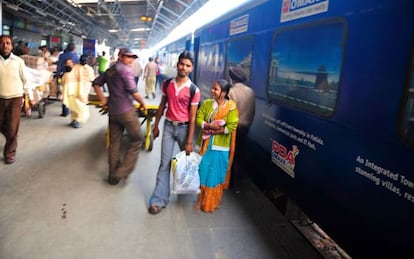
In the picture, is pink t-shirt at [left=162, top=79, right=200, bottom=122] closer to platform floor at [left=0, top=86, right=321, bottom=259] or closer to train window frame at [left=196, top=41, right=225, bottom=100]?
platform floor at [left=0, top=86, right=321, bottom=259]

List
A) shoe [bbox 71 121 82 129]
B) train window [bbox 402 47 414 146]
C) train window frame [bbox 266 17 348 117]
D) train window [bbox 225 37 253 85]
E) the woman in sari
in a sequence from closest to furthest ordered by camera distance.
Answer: train window [bbox 402 47 414 146]
train window frame [bbox 266 17 348 117]
the woman in sari
train window [bbox 225 37 253 85]
shoe [bbox 71 121 82 129]

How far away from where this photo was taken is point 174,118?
3705mm

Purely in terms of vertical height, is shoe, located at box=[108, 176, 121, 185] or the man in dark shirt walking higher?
the man in dark shirt walking

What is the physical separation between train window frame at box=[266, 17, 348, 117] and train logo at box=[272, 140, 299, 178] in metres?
0.44

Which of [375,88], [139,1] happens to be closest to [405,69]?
[375,88]

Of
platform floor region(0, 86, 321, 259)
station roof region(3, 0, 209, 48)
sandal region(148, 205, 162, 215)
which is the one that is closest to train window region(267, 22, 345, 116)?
platform floor region(0, 86, 321, 259)

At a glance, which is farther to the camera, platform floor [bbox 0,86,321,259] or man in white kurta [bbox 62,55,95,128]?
man in white kurta [bbox 62,55,95,128]

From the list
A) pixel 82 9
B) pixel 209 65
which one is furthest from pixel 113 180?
pixel 82 9

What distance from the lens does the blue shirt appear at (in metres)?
3.97

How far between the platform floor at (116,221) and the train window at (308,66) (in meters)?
1.33

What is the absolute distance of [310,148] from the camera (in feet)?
10.0

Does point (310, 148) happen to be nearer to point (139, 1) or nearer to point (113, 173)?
point (113, 173)

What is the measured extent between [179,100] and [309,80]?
1.36 meters

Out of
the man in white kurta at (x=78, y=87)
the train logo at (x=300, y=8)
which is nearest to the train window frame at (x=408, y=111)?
the train logo at (x=300, y=8)
